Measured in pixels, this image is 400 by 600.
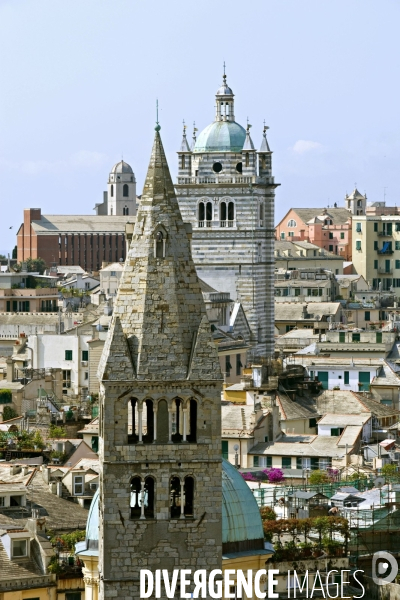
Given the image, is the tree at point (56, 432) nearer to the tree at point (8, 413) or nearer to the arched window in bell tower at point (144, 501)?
the tree at point (8, 413)

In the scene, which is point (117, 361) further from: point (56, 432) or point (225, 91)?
point (225, 91)

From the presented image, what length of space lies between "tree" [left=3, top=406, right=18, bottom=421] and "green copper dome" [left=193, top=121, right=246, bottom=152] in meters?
26.4

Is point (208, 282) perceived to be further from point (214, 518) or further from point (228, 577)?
point (214, 518)

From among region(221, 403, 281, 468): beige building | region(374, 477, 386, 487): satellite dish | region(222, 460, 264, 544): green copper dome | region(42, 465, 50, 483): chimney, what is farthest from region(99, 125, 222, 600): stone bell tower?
region(221, 403, 281, 468): beige building

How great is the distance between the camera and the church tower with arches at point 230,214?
401 ft

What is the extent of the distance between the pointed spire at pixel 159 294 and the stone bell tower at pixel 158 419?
17 mm

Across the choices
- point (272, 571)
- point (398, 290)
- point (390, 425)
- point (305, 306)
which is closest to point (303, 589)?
point (272, 571)

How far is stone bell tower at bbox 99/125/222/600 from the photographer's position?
42000mm

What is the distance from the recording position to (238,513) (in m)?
54.3

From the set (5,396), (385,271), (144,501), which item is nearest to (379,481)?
(5,396)

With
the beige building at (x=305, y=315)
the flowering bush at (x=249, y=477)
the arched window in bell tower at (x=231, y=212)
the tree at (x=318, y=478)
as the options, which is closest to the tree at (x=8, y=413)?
the flowering bush at (x=249, y=477)

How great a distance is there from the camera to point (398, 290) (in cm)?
19588

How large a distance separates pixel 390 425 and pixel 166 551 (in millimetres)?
52118

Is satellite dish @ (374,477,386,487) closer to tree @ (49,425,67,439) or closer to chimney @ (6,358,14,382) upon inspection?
tree @ (49,425,67,439)
